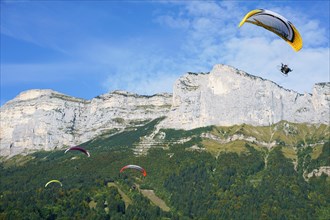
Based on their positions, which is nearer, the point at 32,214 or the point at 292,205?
the point at 32,214

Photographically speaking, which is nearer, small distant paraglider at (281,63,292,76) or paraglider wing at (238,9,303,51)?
paraglider wing at (238,9,303,51)

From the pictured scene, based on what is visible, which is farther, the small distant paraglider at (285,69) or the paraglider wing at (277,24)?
the small distant paraglider at (285,69)

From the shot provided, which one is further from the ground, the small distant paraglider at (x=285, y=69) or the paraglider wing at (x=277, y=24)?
the paraglider wing at (x=277, y=24)

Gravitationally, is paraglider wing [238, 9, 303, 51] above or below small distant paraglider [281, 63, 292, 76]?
above

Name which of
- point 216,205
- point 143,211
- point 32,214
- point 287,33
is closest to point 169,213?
point 143,211

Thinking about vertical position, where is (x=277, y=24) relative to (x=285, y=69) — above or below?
above

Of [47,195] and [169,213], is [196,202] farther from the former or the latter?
[47,195]

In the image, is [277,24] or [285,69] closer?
[277,24]

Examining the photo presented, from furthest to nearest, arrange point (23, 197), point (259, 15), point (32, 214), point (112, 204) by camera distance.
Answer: point (23, 197), point (112, 204), point (32, 214), point (259, 15)
